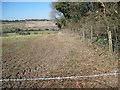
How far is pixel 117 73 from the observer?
480cm

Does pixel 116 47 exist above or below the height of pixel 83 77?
above

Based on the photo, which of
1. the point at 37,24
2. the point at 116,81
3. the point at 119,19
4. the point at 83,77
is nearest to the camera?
the point at 116,81

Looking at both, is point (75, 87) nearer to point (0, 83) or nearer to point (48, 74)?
point (48, 74)

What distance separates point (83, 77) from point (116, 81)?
107 cm

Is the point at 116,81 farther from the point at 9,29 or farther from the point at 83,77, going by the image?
the point at 9,29

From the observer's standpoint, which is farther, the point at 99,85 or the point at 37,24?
the point at 37,24

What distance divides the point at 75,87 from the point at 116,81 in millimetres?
1422

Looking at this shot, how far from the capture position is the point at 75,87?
3854 millimetres

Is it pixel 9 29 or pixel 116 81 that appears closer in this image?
pixel 116 81

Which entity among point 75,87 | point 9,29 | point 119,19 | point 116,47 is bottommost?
point 75,87

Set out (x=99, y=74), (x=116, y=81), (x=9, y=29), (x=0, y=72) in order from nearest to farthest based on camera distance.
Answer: (x=116, y=81), (x=99, y=74), (x=0, y=72), (x=9, y=29)

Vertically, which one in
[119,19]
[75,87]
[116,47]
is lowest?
[75,87]

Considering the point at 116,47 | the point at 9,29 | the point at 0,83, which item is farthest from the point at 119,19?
the point at 9,29

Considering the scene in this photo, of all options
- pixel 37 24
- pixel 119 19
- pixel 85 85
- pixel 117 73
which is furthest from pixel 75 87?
pixel 37 24
